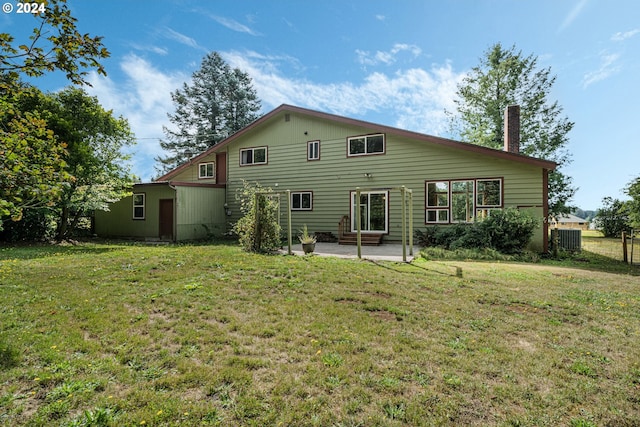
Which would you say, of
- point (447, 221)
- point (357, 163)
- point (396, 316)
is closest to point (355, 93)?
point (357, 163)

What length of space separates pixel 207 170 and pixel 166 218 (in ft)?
15.1

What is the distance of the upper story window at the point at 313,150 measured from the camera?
1543 cm

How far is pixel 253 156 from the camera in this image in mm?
17141

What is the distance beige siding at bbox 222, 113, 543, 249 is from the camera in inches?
476

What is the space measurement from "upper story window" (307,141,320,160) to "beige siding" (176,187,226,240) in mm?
5444

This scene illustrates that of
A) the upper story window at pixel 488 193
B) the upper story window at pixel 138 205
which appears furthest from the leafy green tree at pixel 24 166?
the upper story window at pixel 138 205

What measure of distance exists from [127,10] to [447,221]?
12.4m

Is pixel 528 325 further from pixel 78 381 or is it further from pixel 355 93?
pixel 355 93

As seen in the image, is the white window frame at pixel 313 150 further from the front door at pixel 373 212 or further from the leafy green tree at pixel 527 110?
the leafy green tree at pixel 527 110

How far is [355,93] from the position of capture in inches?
758

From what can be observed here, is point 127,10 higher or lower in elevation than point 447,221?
higher

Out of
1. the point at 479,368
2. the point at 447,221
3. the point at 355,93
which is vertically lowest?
the point at 479,368

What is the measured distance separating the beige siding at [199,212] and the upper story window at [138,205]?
2932mm

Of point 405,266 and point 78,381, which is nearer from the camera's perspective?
point 78,381
